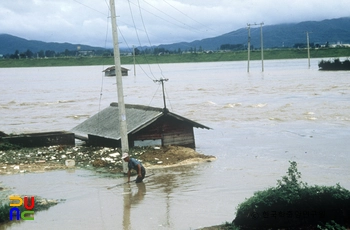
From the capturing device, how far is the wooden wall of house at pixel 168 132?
23.7 meters

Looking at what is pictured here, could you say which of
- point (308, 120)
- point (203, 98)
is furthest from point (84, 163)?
point (203, 98)

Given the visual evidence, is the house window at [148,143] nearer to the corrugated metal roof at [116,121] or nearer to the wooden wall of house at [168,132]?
the wooden wall of house at [168,132]

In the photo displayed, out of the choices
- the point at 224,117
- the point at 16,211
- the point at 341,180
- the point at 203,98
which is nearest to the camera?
the point at 16,211

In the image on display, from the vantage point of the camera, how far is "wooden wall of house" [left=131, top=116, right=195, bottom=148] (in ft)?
77.7

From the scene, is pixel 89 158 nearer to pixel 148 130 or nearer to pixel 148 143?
pixel 148 143

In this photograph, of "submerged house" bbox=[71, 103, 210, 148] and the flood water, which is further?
"submerged house" bbox=[71, 103, 210, 148]

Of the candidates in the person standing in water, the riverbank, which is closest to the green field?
the riverbank

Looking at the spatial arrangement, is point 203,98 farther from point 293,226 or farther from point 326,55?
point 326,55

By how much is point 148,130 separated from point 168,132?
39.8 inches

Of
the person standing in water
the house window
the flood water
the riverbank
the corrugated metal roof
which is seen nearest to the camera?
the flood water

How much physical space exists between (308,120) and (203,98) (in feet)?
74.5

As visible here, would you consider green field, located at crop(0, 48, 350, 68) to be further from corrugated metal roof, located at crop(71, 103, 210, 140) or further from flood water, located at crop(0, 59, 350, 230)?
corrugated metal roof, located at crop(71, 103, 210, 140)

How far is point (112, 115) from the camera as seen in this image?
87.6 feet

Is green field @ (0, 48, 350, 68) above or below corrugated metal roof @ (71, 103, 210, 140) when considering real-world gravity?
above
